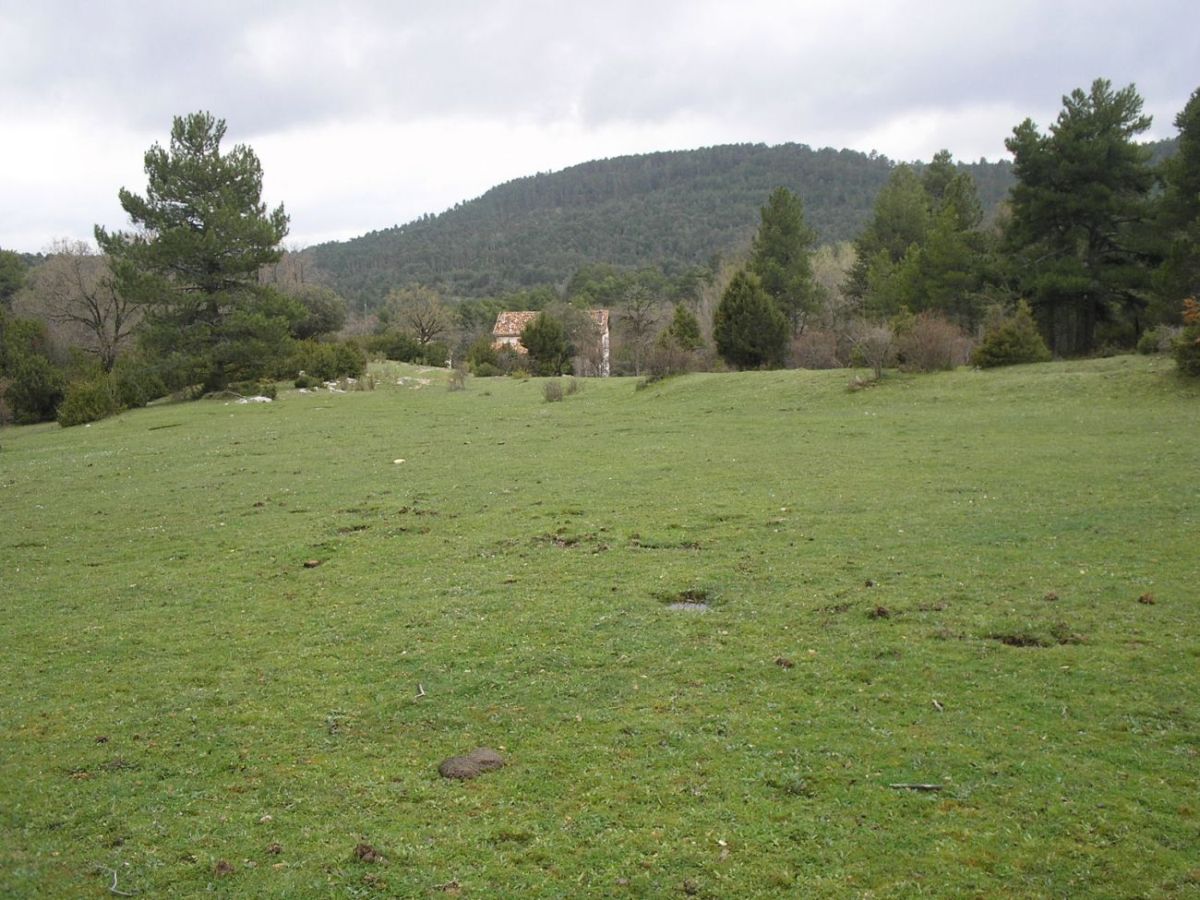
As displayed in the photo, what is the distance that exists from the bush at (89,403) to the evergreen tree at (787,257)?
3912 centimetres

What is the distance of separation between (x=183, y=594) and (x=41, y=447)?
19.8 m

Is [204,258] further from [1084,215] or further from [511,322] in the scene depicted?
[511,322]

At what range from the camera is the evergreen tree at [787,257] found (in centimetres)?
5656

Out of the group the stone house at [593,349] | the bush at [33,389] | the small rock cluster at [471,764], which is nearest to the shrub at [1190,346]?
the small rock cluster at [471,764]

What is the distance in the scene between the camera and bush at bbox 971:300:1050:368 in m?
27.9

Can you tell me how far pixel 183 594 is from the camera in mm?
9172

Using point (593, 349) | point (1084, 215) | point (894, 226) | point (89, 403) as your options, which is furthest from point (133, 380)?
point (894, 226)

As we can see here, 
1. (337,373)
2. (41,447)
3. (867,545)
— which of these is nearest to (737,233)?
(337,373)

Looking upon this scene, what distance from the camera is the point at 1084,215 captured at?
1377 inches

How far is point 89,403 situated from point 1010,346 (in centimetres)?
3405

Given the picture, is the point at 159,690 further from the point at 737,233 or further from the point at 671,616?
the point at 737,233

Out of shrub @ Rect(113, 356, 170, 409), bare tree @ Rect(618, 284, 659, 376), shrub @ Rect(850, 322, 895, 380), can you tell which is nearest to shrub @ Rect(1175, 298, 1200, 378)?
shrub @ Rect(850, 322, 895, 380)

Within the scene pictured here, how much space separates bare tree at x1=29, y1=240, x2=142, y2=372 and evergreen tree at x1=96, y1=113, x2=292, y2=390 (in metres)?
14.0

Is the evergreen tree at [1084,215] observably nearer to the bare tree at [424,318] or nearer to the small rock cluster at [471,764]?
the small rock cluster at [471,764]
